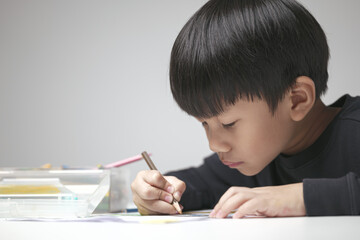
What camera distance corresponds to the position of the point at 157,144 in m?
1.32

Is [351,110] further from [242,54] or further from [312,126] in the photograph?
[242,54]

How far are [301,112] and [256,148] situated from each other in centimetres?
9

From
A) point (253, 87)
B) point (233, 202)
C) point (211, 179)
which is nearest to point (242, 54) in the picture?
point (253, 87)

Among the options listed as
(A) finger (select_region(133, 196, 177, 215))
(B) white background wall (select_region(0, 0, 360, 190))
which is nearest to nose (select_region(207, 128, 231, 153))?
(A) finger (select_region(133, 196, 177, 215))

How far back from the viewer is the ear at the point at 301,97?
0.63m

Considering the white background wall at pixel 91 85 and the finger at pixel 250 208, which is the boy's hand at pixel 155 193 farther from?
the white background wall at pixel 91 85

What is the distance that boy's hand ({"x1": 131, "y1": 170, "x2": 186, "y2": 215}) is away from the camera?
61cm

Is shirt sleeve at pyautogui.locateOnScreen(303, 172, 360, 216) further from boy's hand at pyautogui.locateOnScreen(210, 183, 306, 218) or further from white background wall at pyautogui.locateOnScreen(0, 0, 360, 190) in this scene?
white background wall at pyautogui.locateOnScreen(0, 0, 360, 190)

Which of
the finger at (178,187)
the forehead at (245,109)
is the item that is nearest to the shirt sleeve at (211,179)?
the finger at (178,187)

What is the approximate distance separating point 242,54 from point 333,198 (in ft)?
0.75

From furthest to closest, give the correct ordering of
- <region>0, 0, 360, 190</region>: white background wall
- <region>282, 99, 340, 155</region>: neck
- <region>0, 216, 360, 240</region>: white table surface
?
<region>0, 0, 360, 190</region>: white background wall → <region>282, 99, 340, 155</region>: neck → <region>0, 216, 360, 240</region>: white table surface

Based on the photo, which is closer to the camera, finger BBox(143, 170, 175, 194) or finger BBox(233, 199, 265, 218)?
finger BBox(233, 199, 265, 218)

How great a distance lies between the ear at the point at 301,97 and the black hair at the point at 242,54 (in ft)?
0.04

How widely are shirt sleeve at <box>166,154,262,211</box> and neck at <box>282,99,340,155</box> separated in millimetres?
182
